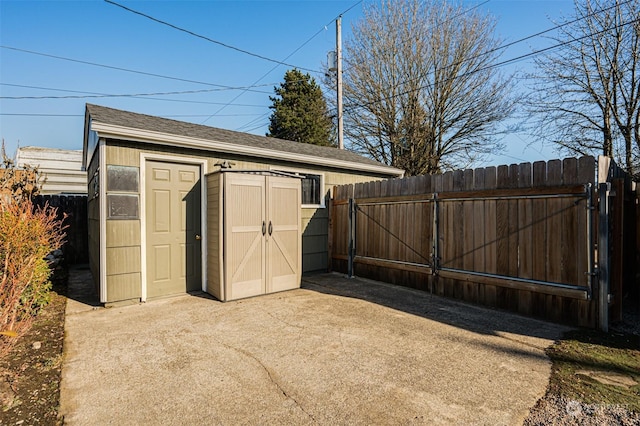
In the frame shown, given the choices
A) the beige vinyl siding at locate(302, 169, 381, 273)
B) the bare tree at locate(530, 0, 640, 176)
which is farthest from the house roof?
the bare tree at locate(530, 0, 640, 176)

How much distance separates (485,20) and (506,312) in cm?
1299

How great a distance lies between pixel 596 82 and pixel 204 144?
11.8 meters

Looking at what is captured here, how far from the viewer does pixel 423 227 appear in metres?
5.48

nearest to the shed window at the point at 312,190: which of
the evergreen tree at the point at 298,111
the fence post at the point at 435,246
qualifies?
the fence post at the point at 435,246

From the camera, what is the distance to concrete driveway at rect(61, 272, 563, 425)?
2170mm

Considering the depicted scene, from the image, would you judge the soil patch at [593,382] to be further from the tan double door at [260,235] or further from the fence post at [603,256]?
the tan double door at [260,235]

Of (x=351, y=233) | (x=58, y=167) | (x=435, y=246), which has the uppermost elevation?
(x=58, y=167)

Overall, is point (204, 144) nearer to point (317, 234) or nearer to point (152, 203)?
point (152, 203)

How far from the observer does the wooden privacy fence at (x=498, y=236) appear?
3.75 meters

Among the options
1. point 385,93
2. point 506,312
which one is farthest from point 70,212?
point 385,93

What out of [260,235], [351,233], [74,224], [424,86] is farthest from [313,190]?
[424,86]

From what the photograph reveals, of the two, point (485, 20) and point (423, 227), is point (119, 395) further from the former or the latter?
point (485, 20)

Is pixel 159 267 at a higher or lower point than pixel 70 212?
lower

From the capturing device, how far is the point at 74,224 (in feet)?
28.8
